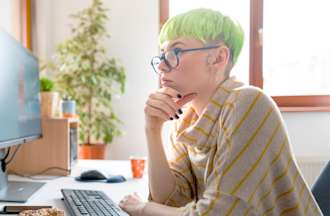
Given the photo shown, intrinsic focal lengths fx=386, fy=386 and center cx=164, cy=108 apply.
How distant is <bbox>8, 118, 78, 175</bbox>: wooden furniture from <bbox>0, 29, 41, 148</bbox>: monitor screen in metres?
0.07

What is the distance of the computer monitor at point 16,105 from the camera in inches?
47.3

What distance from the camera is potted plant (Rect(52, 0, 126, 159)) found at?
2.76m

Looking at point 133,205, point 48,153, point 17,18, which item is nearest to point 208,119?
point 133,205

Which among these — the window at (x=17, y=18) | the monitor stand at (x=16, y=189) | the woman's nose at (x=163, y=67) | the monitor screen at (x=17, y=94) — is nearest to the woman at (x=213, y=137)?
the woman's nose at (x=163, y=67)

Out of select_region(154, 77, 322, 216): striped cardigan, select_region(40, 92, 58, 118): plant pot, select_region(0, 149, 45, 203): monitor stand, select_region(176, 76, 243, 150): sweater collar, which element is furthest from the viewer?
select_region(40, 92, 58, 118): plant pot

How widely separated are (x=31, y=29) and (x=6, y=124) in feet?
6.32

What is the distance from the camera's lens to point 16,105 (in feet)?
4.38

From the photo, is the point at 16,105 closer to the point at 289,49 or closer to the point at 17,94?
the point at 17,94

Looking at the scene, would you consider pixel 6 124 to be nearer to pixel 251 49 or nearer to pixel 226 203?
pixel 226 203

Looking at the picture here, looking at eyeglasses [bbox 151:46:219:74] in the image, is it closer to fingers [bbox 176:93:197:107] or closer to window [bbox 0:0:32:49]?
fingers [bbox 176:93:197:107]

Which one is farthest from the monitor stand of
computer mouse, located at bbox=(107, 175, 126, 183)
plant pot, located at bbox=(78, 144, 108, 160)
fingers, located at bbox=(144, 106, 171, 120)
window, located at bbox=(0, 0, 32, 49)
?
plant pot, located at bbox=(78, 144, 108, 160)

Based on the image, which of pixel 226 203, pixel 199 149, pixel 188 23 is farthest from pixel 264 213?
pixel 188 23

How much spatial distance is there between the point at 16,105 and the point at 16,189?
11.2 inches

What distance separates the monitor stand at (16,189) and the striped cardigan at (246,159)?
0.61 meters
